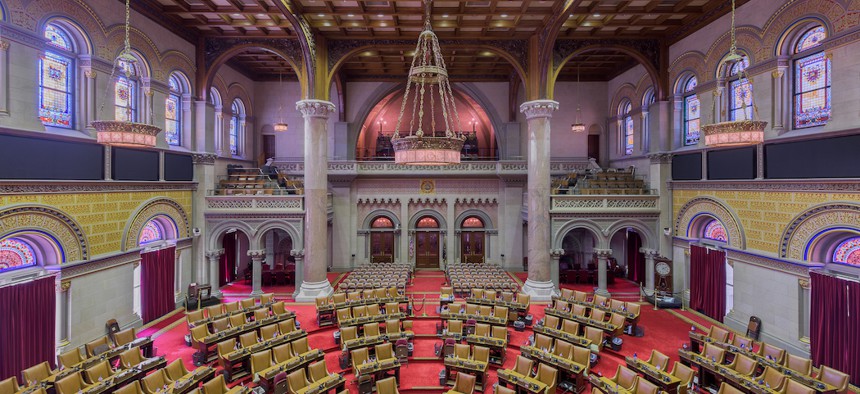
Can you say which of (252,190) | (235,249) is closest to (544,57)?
(252,190)

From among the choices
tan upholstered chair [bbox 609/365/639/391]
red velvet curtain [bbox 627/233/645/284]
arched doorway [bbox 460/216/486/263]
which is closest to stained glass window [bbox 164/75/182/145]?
arched doorway [bbox 460/216/486/263]

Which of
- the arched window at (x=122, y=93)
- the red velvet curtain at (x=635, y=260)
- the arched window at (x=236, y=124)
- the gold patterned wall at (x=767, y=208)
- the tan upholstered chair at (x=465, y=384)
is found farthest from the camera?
the arched window at (x=236, y=124)

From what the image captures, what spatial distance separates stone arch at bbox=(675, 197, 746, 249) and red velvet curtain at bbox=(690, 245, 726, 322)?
2.43 ft

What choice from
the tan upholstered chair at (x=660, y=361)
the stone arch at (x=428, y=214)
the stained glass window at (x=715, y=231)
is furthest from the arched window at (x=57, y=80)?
the stained glass window at (x=715, y=231)

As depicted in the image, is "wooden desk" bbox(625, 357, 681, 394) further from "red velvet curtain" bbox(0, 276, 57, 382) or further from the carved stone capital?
the carved stone capital

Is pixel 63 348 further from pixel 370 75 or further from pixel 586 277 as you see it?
pixel 586 277

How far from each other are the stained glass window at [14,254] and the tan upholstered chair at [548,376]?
12.9 meters

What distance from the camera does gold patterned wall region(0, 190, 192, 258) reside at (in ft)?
33.8

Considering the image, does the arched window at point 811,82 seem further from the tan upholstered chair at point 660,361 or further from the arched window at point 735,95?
the tan upholstered chair at point 660,361

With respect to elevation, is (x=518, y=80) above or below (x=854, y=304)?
above

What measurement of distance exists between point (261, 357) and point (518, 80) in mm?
18004

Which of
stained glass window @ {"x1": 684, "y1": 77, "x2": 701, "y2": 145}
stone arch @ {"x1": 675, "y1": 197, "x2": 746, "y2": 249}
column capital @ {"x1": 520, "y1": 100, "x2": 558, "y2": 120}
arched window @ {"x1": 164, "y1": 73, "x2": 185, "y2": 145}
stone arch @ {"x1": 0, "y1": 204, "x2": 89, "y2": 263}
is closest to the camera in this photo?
stone arch @ {"x1": 0, "y1": 204, "x2": 89, "y2": 263}

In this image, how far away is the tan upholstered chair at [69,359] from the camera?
8853mm

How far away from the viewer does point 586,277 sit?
62.8 ft
